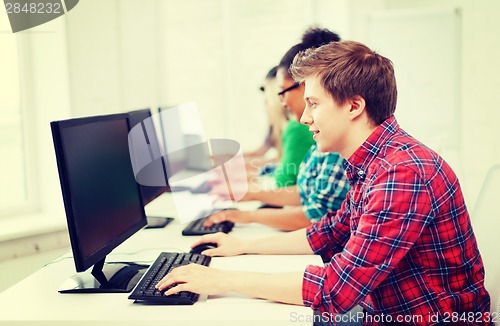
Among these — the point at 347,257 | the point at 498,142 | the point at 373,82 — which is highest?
the point at 373,82

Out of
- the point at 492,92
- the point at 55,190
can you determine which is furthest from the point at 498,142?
the point at 55,190

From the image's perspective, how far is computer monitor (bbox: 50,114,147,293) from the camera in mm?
1174

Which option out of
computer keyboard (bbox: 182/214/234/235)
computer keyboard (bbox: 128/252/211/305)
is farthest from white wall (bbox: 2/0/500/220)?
computer keyboard (bbox: 128/252/211/305)

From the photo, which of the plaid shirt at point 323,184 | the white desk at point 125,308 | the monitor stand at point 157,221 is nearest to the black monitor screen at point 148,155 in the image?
the monitor stand at point 157,221

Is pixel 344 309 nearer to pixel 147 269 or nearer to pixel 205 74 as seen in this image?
pixel 147 269

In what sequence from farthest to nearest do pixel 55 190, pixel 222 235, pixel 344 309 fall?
pixel 55 190 < pixel 222 235 < pixel 344 309

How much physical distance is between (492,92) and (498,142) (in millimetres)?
290

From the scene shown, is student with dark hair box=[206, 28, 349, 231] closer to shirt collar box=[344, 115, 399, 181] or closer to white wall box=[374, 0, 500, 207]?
shirt collar box=[344, 115, 399, 181]

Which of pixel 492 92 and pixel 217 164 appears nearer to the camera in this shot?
pixel 217 164

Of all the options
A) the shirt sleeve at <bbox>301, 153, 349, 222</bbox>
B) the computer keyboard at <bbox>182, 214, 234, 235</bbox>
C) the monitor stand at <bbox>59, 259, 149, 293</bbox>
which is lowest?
the computer keyboard at <bbox>182, 214, 234, 235</bbox>

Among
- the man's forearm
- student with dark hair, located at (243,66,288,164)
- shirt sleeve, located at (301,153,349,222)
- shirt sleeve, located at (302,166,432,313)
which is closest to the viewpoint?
shirt sleeve, located at (302,166,432,313)

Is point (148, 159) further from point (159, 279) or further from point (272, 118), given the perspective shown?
point (272, 118)

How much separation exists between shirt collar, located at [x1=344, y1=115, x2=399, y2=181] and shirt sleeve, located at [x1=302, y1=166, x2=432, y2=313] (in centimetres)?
13

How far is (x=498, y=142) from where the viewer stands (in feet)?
9.45
